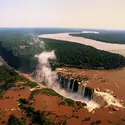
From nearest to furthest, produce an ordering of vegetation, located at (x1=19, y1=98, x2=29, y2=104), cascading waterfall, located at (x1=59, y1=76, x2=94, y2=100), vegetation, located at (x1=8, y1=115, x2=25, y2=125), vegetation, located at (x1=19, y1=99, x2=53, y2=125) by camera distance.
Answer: vegetation, located at (x1=8, y1=115, x2=25, y2=125) → vegetation, located at (x1=19, y1=99, x2=53, y2=125) → vegetation, located at (x1=19, y1=98, x2=29, y2=104) → cascading waterfall, located at (x1=59, y1=76, x2=94, y2=100)

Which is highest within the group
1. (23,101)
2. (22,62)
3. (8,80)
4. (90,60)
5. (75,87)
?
(8,80)

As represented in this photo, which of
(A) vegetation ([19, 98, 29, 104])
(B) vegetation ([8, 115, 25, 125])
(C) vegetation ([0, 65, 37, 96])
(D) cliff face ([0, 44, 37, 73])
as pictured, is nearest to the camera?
(B) vegetation ([8, 115, 25, 125])

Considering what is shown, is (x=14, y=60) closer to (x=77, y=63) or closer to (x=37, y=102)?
(x=77, y=63)

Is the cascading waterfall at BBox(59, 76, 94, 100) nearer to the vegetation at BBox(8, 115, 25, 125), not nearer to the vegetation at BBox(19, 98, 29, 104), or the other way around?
the vegetation at BBox(19, 98, 29, 104)

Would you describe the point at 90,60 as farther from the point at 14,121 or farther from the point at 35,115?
the point at 14,121

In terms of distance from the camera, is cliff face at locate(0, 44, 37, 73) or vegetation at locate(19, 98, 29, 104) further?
cliff face at locate(0, 44, 37, 73)

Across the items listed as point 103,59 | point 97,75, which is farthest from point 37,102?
point 103,59

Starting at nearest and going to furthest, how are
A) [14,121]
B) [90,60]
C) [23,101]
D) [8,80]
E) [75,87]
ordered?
1. [14,121]
2. [23,101]
3. [8,80]
4. [75,87]
5. [90,60]

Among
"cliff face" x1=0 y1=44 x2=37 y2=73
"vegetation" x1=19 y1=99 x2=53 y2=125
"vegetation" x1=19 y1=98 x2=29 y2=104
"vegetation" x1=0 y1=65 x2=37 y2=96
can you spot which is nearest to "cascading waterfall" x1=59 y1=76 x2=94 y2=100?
"vegetation" x1=0 y1=65 x2=37 y2=96

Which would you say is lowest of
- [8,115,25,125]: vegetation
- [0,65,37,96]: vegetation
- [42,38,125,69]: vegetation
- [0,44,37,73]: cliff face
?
[0,44,37,73]: cliff face

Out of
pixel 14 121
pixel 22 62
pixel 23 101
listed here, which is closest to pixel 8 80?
pixel 23 101

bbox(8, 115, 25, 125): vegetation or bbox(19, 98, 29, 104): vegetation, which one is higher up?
bbox(8, 115, 25, 125): vegetation
